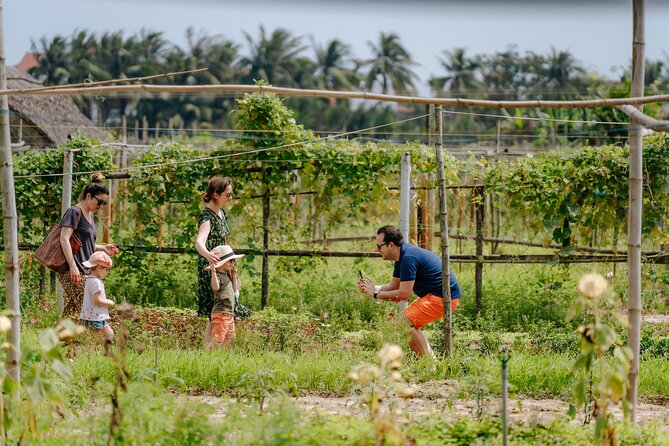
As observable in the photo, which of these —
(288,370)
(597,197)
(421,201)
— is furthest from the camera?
(421,201)

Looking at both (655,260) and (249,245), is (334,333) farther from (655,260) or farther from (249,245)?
(655,260)

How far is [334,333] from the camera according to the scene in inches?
301

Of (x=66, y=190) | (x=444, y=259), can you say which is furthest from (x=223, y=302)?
(x=66, y=190)

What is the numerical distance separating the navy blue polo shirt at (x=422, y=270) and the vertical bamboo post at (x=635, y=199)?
2098 mm

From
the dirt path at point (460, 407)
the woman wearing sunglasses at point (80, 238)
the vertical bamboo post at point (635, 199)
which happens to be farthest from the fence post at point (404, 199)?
Answer: the vertical bamboo post at point (635, 199)

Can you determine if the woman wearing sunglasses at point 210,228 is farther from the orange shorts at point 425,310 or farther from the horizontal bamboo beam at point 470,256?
the horizontal bamboo beam at point 470,256

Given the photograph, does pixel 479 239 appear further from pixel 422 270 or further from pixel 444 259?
pixel 444 259

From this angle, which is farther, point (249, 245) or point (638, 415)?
point (249, 245)

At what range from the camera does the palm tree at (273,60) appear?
60.8 m

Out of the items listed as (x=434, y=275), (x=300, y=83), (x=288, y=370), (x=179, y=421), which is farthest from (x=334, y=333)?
(x=300, y=83)

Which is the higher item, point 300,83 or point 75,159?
point 300,83

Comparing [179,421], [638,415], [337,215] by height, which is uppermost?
[337,215]

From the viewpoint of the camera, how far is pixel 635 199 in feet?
15.6

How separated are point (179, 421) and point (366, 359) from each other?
2578 mm
